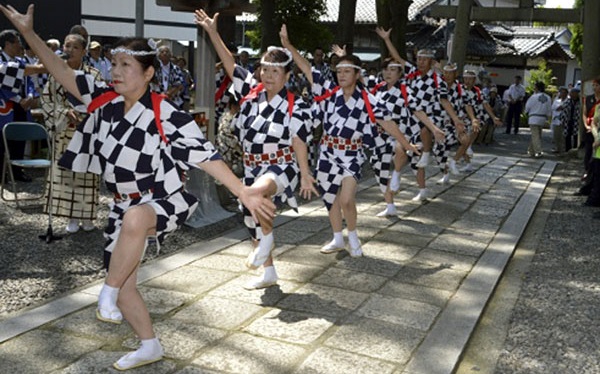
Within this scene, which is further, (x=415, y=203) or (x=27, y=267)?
(x=415, y=203)

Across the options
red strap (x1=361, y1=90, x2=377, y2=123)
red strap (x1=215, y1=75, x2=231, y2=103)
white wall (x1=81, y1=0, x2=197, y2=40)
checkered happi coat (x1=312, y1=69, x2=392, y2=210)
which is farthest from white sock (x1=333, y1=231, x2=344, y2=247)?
white wall (x1=81, y1=0, x2=197, y2=40)

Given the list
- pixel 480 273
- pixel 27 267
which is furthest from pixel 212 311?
pixel 480 273

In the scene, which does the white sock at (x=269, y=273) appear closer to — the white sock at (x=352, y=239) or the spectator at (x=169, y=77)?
the white sock at (x=352, y=239)

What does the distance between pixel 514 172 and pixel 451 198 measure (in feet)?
13.3

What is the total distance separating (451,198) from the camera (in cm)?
1007

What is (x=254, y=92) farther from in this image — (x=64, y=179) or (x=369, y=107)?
(x=64, y=179)

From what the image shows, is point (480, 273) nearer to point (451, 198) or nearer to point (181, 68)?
point (451, 198)

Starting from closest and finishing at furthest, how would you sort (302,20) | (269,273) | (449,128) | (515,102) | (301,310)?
1. (301,310)
2. (269,273)
3. (449,128)
4. (302,20)
5. (515,102)

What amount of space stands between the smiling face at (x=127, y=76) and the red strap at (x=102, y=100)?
0.31 ft

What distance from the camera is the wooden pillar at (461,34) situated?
18531mm

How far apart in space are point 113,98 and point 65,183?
3351 millimetres

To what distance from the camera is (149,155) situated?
352 cm

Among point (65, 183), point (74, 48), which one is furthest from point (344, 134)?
point (65, 183)

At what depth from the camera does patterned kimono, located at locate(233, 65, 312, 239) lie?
5.09 meters
